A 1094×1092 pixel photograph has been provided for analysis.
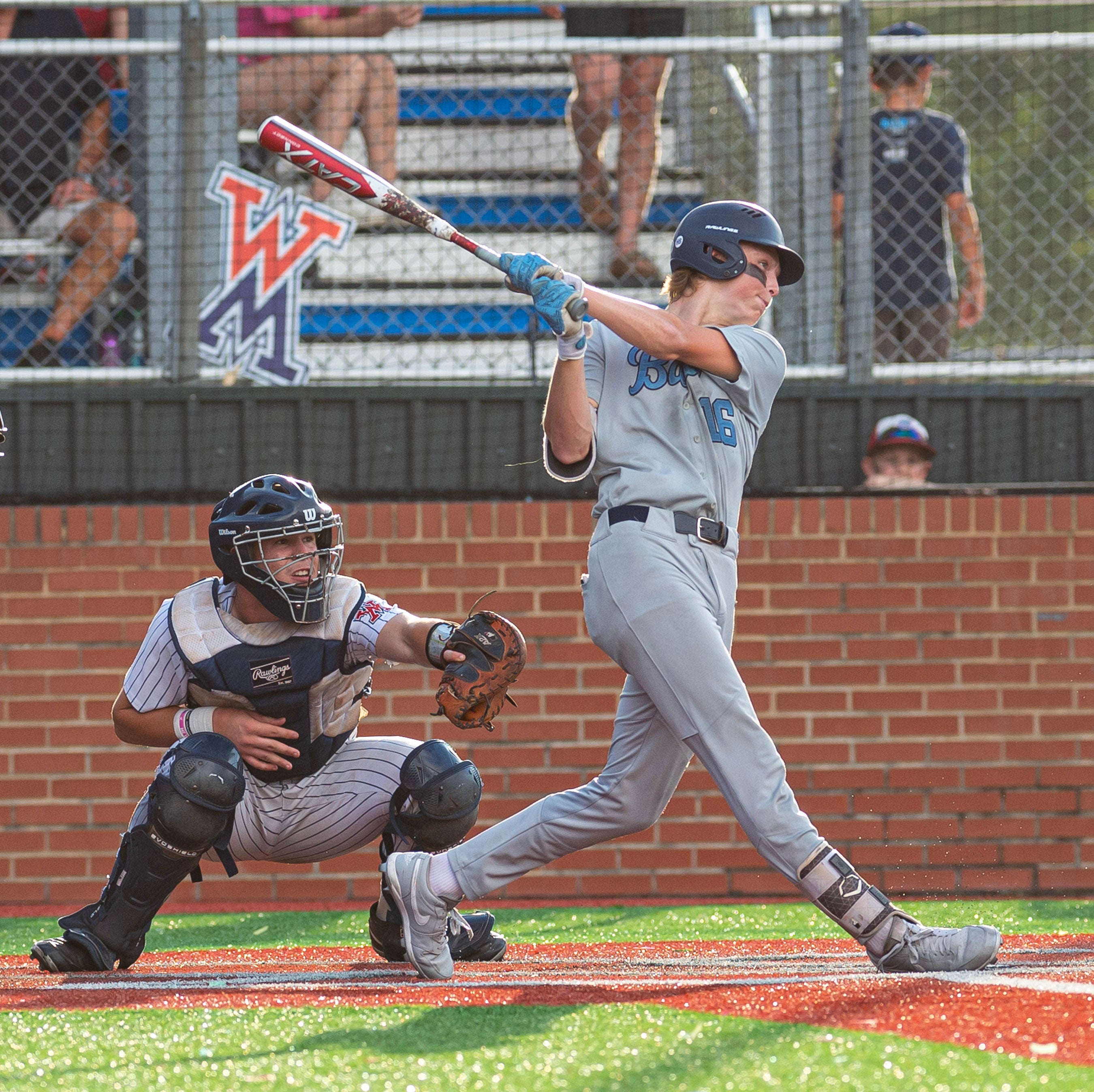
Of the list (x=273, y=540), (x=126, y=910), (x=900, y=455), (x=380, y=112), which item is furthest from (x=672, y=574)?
(x=380, y=112)

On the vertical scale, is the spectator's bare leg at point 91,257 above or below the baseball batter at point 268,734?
above

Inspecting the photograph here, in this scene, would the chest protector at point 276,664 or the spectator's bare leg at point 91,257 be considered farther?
the spectator's bare leg at point 91,257

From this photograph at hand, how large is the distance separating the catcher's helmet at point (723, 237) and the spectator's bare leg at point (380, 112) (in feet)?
10.9

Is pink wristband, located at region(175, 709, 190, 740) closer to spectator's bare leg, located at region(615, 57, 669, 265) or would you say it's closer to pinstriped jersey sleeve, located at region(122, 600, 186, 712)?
pinstriped jersey sleeve, located at region(122, 600, 186, 712)

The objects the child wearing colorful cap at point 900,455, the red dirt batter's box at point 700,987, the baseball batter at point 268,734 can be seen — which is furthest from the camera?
the child wearing colorful cap at point 900,455

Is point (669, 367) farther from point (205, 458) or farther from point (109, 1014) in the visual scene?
point (205, 458)

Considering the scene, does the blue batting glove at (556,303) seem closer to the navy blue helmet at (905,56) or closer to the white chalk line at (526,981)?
the white chalk line at (526,981)

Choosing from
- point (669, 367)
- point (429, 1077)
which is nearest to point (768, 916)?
point (669, 367)

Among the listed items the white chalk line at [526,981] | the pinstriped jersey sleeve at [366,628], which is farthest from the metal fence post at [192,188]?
the white chalk line at [526,981]

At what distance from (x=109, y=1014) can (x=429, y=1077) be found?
94 cm

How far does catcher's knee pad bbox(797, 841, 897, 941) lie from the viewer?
11.7 feet

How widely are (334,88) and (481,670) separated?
3755 mm

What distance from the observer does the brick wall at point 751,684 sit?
6.23 metres

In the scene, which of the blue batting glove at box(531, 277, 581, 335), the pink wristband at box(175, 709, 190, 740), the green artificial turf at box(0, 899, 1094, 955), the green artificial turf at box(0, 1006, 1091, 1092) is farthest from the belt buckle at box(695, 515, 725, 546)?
the green artificial turf at box(0, 899, 1094, 955)
